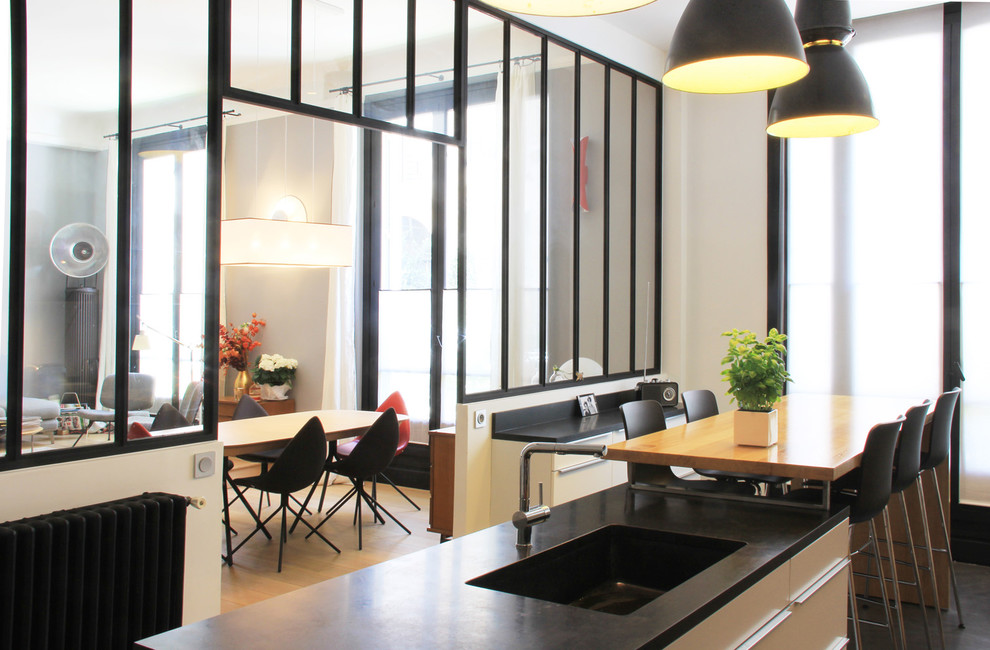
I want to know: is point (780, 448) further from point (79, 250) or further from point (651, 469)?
point (79, 250)

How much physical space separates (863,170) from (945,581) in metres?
2.72

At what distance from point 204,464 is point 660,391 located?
10.7 ft

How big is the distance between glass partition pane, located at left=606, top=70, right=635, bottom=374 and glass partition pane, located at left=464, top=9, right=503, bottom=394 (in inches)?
43.6

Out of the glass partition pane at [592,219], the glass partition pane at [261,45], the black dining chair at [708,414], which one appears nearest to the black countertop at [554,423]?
the glass partition pane at [592,219]

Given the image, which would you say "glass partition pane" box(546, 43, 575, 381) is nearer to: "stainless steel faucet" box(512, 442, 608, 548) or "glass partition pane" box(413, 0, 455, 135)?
"glass partition pane" box(413, 0, 455, 135)

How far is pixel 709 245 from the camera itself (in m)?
6.26

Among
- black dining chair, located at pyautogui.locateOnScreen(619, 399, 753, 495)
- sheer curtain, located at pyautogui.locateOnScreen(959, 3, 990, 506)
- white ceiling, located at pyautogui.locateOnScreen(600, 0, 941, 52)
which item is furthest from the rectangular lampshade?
sheer curtain, located at pyautogui.locateOnScreen(959, 3, 990, 506)

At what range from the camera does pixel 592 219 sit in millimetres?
5621

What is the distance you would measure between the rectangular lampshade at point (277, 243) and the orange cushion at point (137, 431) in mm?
2566

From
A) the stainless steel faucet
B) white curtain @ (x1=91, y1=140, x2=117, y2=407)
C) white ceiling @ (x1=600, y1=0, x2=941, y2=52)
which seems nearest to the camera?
the stainless steel faucet

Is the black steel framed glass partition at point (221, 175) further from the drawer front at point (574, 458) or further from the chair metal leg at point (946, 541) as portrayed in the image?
the chair metal leg at point (946, 541)

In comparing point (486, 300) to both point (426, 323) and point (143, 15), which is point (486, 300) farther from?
point (143, 15)

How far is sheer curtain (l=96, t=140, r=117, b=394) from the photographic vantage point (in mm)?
2912

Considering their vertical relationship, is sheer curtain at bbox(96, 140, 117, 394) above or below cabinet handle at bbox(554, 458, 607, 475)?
above
